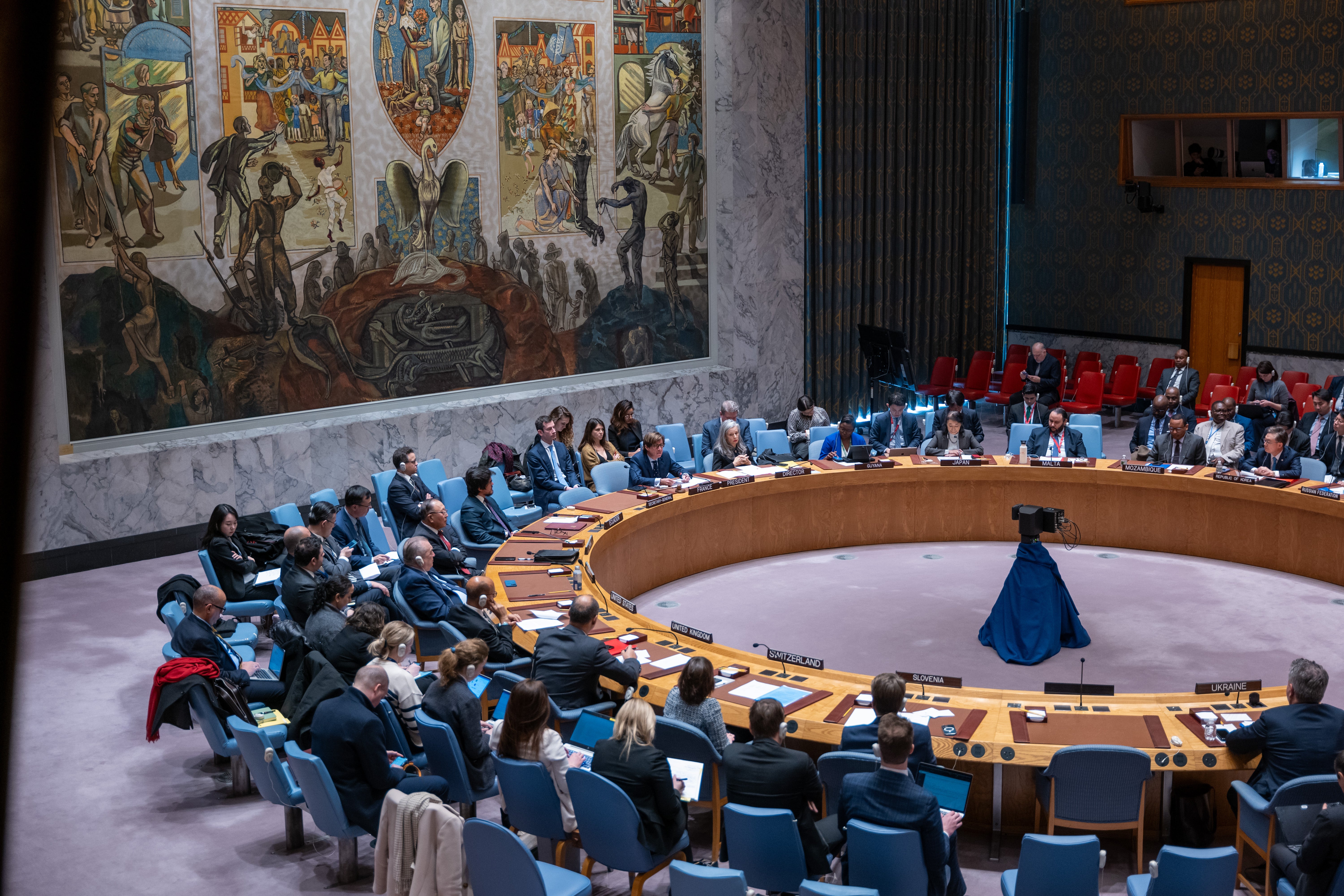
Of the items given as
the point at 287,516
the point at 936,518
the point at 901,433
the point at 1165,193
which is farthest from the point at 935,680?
the point at 1165,193

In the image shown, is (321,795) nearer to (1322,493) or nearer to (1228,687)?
(1228,687)

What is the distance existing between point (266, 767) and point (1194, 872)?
3.73 meters

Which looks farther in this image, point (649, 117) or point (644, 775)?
point (649, 117)

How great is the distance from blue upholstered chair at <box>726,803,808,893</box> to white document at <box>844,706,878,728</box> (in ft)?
2.86

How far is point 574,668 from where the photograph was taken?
6.08m

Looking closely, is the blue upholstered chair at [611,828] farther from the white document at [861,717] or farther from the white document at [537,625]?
the white document at [537,625]

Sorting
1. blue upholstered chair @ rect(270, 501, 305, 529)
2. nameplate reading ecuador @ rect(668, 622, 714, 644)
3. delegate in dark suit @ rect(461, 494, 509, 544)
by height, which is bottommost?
nameplate reading ecuador @ rect(668, 622, 714, 644)

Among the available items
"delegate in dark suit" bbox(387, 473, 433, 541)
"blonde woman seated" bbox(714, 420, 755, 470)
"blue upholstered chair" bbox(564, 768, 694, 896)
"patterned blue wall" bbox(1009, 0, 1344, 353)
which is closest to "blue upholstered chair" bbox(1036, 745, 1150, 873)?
"blue upholstered chair" bbox(564, 768, 694, 896)

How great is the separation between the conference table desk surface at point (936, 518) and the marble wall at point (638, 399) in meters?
3.33

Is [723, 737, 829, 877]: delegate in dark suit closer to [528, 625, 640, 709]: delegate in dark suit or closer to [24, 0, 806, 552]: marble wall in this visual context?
[528, 625, 640, 709]: delegate in dark suit

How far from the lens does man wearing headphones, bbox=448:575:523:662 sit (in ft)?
22.6

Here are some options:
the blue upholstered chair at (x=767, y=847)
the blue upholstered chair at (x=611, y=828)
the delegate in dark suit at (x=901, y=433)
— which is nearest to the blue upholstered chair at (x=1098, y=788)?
the blue upholstered chair at (x=767, y=847)

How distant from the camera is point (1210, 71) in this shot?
16.1 m

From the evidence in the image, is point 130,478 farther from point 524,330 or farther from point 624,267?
point 624,267
